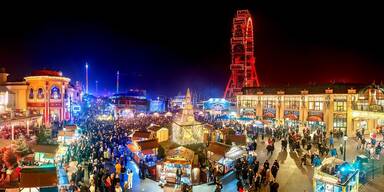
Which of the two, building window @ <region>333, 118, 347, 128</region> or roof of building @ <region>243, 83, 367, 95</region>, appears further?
roof of building @ <region>243, 83, 367, 95</region>

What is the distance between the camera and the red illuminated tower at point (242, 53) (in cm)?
5409

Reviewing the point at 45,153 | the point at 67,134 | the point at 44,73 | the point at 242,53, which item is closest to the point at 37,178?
the point at 45,153

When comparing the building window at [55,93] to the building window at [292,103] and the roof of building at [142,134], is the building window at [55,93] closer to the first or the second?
the roof of building at [142,134]

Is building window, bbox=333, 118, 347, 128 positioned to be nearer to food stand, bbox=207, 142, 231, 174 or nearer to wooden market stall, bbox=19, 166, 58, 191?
food stand, bbox=207, 142, 231, 174

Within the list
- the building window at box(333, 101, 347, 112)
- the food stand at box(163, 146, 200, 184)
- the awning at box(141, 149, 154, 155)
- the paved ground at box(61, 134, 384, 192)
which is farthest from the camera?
the building window at box(333, 101, 347, 112)

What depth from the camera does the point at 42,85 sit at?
36.5m

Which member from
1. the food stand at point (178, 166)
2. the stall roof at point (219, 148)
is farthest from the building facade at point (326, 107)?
the food stand at point (178, 166)

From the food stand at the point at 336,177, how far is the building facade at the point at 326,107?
18573mm

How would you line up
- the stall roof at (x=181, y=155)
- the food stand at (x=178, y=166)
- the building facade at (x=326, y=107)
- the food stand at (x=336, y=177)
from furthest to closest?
the building facade at (x=326, y=107) → the stall roof at (x=181, y=155) → the food stand at (x=178, y=166) → the food stand at (x=336, y=177)

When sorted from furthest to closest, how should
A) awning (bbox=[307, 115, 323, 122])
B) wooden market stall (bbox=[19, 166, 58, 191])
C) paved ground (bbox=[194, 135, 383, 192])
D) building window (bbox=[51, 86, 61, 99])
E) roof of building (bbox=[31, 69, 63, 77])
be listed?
building window (bbox=[51, 86, 61, 99]) → roof of building (bbox=[31, 69, 63, 77]) → awning (bbox=[307, 115, 323, 122]) → paved ground (bbox=[194, 135, 383, 192]) → wooden market stall (bbox=[19, 166, 58, 191])

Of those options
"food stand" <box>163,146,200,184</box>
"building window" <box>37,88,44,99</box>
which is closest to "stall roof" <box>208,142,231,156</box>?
"food stand" <box>163,146,200,184</box>

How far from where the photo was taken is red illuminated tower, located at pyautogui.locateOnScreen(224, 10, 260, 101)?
5409cm

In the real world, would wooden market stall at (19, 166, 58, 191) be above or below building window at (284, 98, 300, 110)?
below

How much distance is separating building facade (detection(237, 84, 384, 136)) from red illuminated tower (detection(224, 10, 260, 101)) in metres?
13.6
